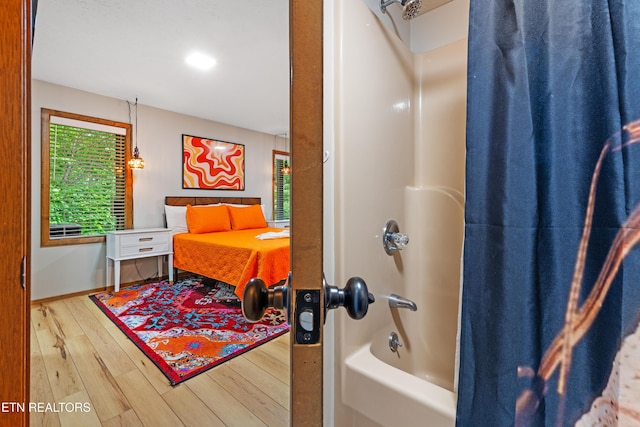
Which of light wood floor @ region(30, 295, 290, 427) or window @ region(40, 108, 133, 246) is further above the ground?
window @ region(40, 108, 133, 246)

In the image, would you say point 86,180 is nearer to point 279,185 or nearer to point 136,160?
point 136,160

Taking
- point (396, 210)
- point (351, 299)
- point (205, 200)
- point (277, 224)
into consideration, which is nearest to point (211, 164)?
point (205, 200)

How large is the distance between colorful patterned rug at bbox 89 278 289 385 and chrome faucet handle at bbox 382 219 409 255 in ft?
4.49

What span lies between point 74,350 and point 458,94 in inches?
117

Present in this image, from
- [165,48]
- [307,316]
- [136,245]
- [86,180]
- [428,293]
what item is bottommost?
[428,293]

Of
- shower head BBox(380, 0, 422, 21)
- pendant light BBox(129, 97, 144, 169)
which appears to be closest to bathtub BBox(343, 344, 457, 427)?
shower head BBox(380, 0, 422, 21)

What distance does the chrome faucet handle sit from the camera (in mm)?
1183

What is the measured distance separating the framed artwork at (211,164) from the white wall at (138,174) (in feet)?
0.27

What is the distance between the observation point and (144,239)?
123 inches

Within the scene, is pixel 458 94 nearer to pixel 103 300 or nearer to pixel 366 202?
pixel 366 202

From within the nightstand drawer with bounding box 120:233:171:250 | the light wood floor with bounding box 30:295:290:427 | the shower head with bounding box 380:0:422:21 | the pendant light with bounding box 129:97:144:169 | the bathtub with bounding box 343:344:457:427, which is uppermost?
the shower head with bounding box 380:0:422:21

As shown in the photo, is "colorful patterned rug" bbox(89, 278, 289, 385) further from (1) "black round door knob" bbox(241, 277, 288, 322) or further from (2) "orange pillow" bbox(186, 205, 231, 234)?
(1) "black round door knob" bbox(241, 277, 288, 322)

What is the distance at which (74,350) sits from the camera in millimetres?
1845

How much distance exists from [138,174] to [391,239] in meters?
3.49
